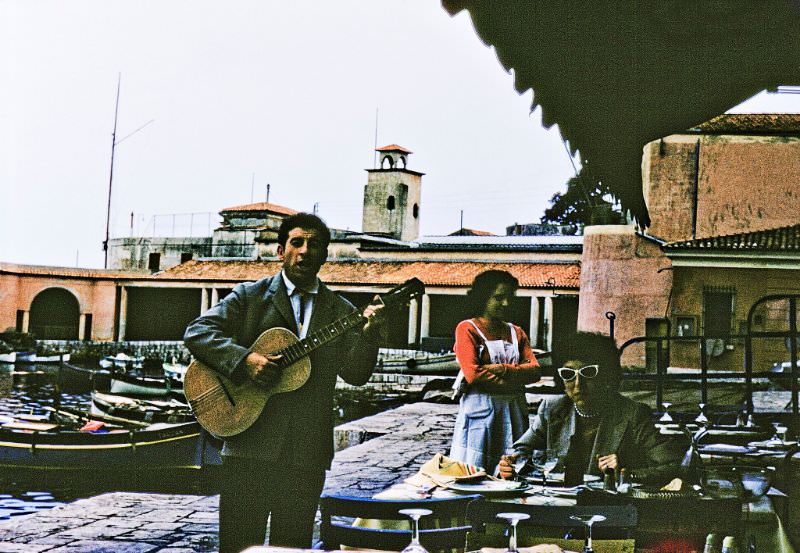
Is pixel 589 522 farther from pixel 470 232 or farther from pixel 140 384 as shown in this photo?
pixel 140 384

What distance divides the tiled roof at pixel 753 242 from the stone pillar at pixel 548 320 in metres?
0.84

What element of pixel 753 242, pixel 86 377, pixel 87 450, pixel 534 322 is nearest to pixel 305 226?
pixel 534 322

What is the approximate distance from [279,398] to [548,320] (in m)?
1.28

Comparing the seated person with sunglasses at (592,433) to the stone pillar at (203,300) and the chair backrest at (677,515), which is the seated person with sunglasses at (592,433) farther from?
the stone pillar at (203,300)

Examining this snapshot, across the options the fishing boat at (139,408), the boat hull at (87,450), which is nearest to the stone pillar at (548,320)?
the boat hull at (87,450)

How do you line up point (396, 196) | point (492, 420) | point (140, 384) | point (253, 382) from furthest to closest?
point (140, 384) < point (396, 196) < point (492, 420) < point (253, 382)

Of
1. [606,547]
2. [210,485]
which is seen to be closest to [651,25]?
[606,547]

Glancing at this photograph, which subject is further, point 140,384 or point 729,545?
point 140,384

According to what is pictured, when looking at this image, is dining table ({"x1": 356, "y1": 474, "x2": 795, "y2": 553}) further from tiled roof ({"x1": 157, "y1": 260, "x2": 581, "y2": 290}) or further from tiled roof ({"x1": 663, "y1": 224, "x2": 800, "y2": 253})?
tiled roof ({"x1": 663, "y1": 224, "x2": 800, "y2": 253})

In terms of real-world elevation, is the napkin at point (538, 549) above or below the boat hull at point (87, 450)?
above

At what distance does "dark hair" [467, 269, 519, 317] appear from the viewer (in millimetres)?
4211

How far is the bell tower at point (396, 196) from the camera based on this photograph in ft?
15.8

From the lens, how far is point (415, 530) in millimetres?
2578

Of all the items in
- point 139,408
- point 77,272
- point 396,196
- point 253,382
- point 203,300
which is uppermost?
point 396,196
